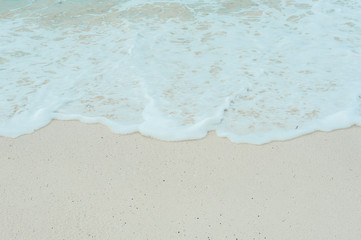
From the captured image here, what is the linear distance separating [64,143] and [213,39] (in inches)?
108

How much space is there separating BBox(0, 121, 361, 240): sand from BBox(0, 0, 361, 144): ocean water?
8.0 inches

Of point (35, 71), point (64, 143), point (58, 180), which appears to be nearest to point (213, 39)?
point (35, 71)

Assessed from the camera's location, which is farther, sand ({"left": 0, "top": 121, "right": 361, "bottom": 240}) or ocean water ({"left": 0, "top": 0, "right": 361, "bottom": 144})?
ocean water ({"left": 0, "top": 0, "right": 361, "bottom": 144})

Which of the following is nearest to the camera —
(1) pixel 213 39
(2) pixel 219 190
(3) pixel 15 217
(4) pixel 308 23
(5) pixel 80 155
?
(3) pixel 15 217

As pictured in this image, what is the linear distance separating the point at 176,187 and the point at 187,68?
1.95 meters

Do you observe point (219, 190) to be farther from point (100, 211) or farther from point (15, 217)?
point (15, 217)

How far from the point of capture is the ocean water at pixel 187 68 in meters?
3.51

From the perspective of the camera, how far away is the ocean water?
11.5 feet

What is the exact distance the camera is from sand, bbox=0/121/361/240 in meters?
2.45

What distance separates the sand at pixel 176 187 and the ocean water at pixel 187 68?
0.20 metres

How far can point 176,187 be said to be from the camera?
278 cm

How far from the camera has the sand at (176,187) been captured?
245 centimetres

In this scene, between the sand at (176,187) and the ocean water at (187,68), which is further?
the ocean water at (187,68)

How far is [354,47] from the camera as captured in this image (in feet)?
15.8
